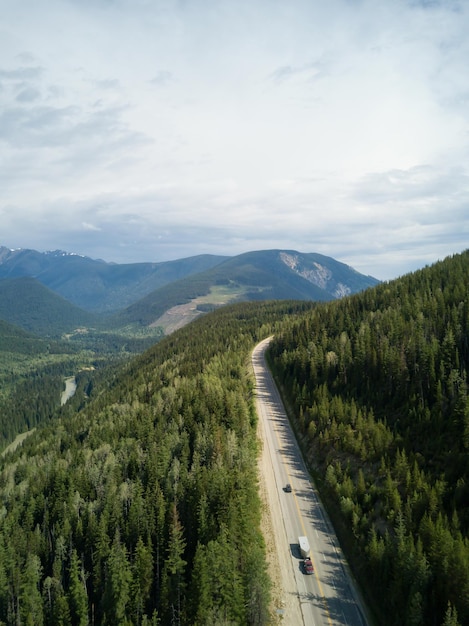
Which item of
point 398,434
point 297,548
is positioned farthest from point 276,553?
point 398,434

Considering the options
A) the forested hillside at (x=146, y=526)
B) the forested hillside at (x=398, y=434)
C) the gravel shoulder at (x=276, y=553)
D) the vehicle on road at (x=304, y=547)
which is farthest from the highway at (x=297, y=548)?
the forested hillside at (x=146, y=526)

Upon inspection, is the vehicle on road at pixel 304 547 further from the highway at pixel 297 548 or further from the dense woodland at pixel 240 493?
the dense woodland at pixel 240 493

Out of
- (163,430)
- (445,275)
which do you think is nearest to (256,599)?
(163,430)

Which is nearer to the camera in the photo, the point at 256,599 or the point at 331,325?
the point at 256,599

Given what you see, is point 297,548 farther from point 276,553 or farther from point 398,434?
point 398,434

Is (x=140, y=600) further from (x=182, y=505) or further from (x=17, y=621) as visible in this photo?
(x=17, y=621)

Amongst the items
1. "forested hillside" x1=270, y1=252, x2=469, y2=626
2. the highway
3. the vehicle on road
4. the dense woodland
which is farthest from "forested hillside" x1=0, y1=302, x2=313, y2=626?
"forested hillside" x1=270, y1=252, x2=469, y2=626
